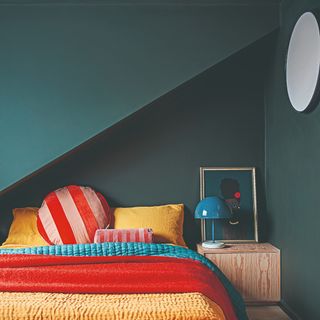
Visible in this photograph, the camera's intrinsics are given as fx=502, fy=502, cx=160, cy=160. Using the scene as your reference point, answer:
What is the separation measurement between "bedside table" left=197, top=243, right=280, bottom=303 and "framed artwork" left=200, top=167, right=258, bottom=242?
40cm

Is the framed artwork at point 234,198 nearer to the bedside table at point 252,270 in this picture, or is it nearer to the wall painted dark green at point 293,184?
the wall painted dark green at point 293,184

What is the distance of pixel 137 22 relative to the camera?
3.97 meters

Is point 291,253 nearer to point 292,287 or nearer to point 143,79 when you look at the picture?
point 292,287

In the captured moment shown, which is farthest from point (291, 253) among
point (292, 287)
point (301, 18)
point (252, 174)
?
point (301, 18)

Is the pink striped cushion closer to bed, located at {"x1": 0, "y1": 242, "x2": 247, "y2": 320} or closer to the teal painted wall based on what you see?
bed, located at {"x1": 0, "y1": 242, "x2": 247, "y2": 320}

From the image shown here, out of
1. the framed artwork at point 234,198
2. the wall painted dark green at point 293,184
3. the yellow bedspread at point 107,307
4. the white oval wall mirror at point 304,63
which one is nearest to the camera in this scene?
the yellow bedspread at point 107,307

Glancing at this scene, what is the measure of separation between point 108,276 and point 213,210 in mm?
1530

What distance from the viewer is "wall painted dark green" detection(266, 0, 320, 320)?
320 centimetres

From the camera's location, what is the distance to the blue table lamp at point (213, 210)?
3900 millimetres

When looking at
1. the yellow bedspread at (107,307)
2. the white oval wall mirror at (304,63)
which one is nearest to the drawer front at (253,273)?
the white oval wall mirror at (304,63)

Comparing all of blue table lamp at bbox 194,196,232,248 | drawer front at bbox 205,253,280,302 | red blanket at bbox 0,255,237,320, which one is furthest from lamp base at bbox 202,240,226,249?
red blanket at bbox 0,255,237,320

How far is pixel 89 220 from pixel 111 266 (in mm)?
1291

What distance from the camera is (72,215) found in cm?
406

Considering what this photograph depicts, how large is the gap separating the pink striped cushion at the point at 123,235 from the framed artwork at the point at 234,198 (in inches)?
27.4
